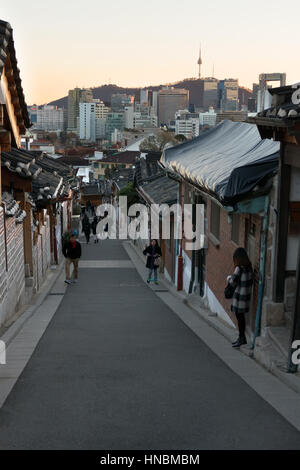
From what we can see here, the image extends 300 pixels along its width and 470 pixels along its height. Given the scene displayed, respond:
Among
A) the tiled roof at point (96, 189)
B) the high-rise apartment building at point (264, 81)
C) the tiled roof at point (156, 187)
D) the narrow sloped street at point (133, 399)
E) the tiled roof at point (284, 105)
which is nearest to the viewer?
the narrow sloped street at point (133, 399)

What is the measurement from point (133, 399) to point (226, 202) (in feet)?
12.7

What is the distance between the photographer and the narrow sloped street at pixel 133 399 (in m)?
5.23

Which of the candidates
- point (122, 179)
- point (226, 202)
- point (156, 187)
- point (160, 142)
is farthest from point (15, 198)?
point (160, 142)

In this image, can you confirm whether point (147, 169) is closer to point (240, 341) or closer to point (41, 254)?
point (41, 254)

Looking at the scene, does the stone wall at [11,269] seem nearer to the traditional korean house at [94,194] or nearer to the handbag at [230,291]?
the handbag at [230,291]

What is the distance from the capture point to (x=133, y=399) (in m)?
6.33

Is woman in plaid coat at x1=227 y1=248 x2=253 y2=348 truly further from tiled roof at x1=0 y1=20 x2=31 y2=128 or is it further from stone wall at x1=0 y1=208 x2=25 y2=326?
tiled roof at x1=0 y1=20 x2=31 y2=128

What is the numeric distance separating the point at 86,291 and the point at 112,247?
1795 cm

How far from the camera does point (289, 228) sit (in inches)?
346

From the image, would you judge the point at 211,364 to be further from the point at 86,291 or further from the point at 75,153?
the point at 75,153

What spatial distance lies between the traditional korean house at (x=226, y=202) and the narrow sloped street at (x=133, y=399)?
1856mm

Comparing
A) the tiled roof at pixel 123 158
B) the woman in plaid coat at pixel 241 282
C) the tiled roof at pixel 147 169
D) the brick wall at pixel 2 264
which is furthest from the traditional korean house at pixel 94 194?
the woman in plaid coat at pixel 241 282

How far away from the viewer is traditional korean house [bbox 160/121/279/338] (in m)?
9.12
